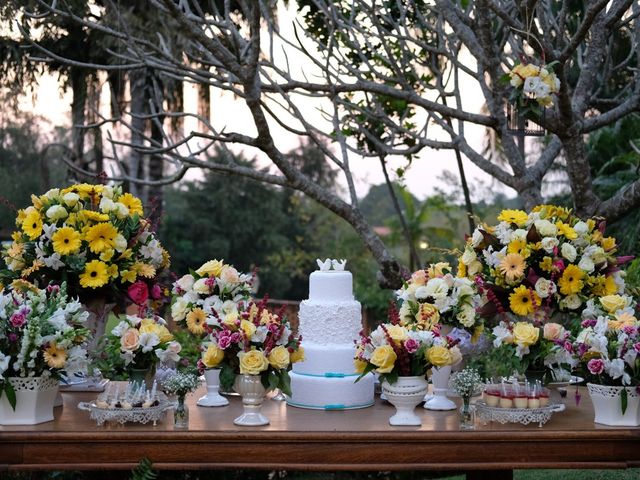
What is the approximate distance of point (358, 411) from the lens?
4.28 meters

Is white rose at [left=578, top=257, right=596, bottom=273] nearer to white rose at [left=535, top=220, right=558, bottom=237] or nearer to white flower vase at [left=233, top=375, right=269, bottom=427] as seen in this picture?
white rose at [left=535, top=220, right=558, bottom=237]

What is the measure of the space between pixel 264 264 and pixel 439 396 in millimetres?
22590

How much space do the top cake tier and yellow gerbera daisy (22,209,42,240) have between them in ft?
4.58

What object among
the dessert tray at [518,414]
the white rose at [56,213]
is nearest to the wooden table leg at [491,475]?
the dessert tray at [518,414]

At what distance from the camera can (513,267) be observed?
4.18 metres

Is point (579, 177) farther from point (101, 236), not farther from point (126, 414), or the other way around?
point (126, 414)

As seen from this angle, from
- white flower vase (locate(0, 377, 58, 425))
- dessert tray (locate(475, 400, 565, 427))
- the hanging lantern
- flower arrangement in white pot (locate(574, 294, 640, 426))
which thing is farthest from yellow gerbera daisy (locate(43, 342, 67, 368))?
the hanging lantern

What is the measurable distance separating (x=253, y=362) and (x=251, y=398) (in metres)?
0.21

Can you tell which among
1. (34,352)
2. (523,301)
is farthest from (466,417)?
(34,352)

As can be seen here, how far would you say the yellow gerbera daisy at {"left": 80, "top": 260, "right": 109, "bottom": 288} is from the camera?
14.4 feet

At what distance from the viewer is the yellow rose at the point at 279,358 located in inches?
151

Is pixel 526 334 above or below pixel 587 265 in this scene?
below

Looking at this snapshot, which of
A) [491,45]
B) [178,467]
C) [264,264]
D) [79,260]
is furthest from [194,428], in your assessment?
[264,264]

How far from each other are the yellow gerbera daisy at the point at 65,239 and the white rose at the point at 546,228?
7.38 feet
